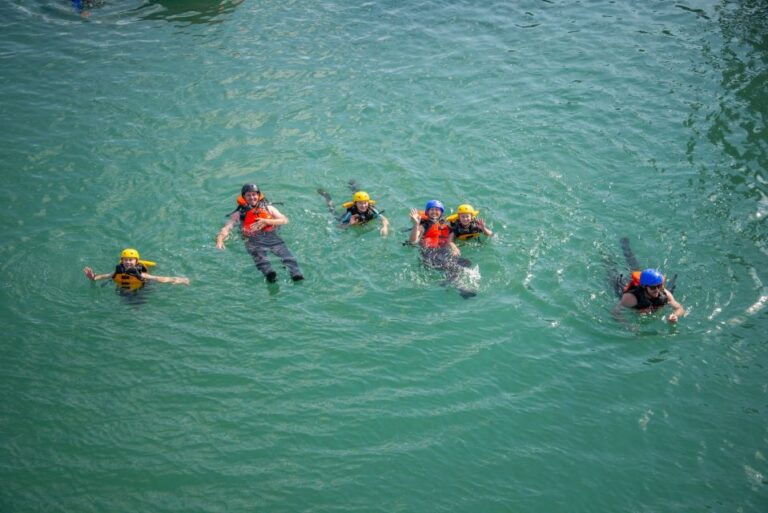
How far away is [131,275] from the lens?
490 inches

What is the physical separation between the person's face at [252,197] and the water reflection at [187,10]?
40.2 ft

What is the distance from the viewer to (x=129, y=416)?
10.4m

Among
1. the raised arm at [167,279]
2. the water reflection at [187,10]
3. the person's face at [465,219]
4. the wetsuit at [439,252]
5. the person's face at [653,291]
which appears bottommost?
the raised arm at [167,279]

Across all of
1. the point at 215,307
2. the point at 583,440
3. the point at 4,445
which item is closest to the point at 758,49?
the point at 583,440

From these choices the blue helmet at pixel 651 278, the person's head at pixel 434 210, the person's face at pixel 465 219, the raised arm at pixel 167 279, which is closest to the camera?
the blue helmet at pixel 651 278

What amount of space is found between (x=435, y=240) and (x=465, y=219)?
819 millimetres

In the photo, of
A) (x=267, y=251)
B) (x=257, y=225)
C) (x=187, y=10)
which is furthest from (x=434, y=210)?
(x=187, y=10)

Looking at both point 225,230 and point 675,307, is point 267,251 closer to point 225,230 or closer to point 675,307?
point 225,230

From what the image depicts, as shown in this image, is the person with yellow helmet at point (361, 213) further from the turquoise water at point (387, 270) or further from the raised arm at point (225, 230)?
the raised arm at point (225, 230)

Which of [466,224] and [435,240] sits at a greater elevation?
[466,224]

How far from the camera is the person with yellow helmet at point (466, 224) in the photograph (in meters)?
13.5

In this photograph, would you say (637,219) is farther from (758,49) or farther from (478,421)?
(758,49)

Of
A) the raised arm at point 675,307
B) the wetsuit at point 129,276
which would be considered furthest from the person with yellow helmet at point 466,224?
the wetsuit at point 129,276

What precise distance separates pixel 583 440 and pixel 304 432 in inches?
182
